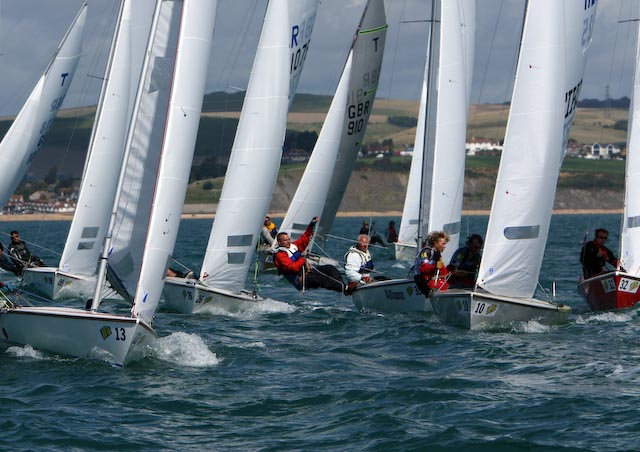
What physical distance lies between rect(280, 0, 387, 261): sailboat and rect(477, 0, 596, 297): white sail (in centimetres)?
953

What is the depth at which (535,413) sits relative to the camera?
9.50 metres

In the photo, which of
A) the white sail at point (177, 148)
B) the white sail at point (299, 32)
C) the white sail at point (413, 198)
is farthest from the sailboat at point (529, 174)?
the white sail at point (413, 198)

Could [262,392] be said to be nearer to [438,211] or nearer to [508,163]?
[508,163]

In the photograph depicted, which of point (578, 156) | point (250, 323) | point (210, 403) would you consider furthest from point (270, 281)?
point (578, 156)

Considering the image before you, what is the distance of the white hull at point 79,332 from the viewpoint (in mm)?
11109

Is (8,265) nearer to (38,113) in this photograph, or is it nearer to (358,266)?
(38,113)

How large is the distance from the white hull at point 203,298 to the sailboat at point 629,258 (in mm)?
5359

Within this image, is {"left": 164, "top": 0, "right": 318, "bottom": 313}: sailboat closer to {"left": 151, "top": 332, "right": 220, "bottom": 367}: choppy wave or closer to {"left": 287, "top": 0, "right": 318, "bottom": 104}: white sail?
{"left": 287, "top": 0, "right": 318, "bottom": 104}: white sail

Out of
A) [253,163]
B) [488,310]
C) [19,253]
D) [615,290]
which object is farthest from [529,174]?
[19,253]

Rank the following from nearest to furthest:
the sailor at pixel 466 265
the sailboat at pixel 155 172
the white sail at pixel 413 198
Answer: the sailboat at pixel 155 172 → the sailor at pixel 466 265 → the white sail at pixel 413 198

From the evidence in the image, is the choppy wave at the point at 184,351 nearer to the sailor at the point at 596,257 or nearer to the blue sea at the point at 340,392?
the blue sea at the point at 340,392

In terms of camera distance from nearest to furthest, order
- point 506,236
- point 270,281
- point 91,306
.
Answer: point 91,306
point 506,236
point 270,281

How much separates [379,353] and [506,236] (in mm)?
2632

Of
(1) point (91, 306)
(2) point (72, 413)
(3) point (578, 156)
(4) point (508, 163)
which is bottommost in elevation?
(2) point (72, 413)
